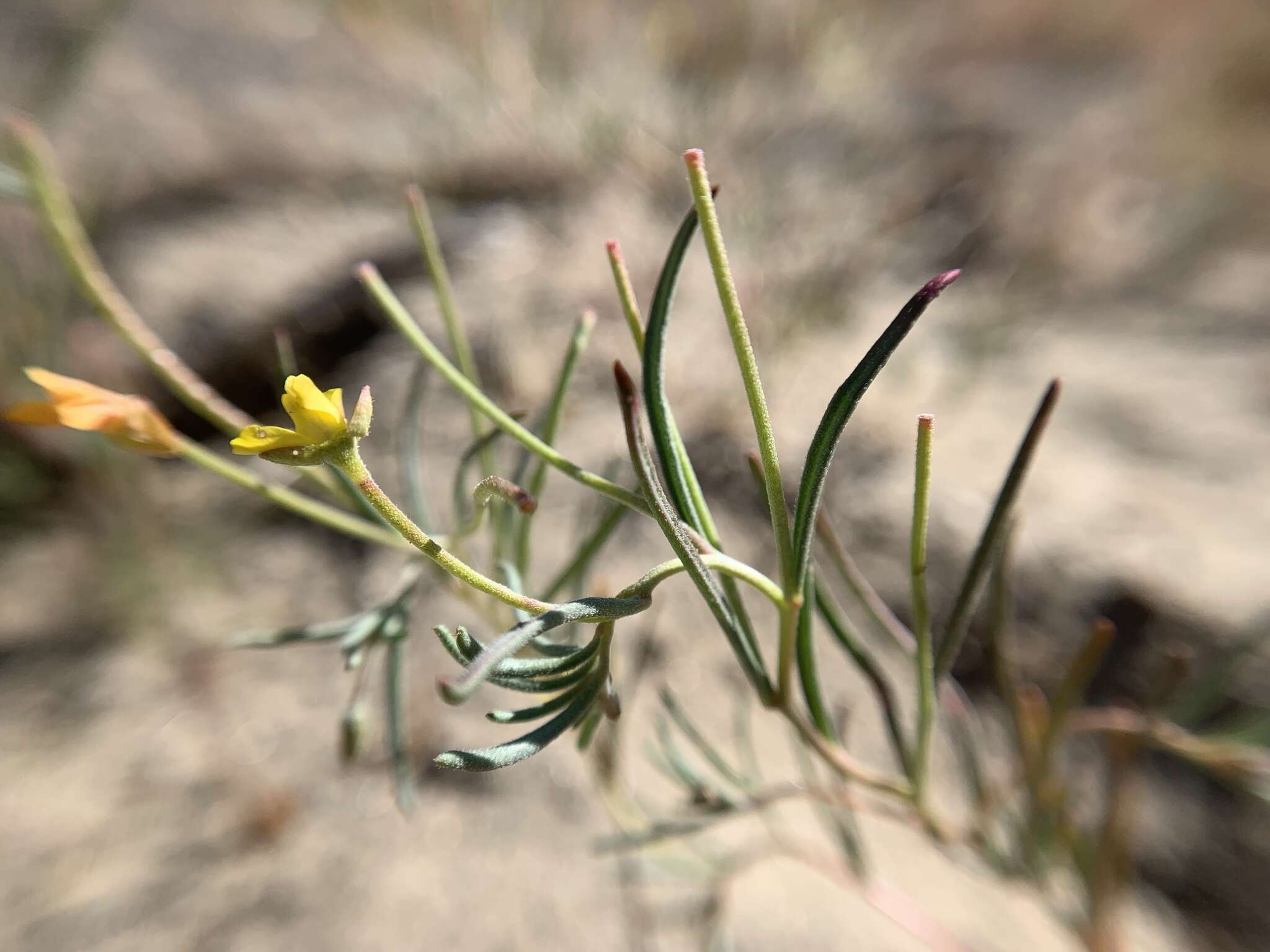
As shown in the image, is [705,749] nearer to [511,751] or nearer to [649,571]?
[649,571]

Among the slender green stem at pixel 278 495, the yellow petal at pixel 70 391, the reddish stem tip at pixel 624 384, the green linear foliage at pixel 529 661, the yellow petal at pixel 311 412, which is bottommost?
the green linear foliage at pixel 529 661

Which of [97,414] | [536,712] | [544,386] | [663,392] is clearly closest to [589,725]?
[536,712]

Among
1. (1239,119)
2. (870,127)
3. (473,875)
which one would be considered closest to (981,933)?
(473,875)

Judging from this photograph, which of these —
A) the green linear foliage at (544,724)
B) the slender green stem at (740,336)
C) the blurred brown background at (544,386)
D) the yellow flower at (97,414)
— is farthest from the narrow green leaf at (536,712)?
the blurred brown background at (544,386)

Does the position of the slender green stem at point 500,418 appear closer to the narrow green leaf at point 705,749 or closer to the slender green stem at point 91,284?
the slender green stem at point 91,284

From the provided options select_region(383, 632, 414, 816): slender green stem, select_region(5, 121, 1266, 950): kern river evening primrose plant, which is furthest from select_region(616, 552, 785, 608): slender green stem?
select_region(383, 632, 414, 816): slender green stem

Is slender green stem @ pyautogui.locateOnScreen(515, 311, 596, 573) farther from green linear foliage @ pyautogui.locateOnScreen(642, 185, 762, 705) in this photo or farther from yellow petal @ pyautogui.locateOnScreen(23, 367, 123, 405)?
yellow petal @ pyautogui.locateOnScreen(23, 367, 123, 405)

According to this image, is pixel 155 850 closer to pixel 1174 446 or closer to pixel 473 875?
pixel 473 875
